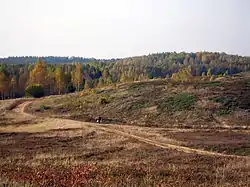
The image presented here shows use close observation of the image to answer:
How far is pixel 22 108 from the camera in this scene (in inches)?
3078

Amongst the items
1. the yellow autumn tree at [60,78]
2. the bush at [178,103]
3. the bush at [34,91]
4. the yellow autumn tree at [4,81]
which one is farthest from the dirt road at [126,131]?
the yellow autumn tree at [60,78]

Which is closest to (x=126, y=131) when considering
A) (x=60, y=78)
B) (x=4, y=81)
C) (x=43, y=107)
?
(x=43, y=107)

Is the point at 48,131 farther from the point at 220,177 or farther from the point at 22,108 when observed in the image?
the point at 220,177

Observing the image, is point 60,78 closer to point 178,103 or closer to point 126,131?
point 178,103

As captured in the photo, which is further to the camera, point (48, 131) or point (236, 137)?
point (48, 131)

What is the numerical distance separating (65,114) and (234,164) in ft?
159

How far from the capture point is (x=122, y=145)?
3638cm

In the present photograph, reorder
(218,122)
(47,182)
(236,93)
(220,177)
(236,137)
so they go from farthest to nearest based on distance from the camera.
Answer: (236,93), (218,122), (236,137), (220,177), (47,182)

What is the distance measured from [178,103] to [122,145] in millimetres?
31888

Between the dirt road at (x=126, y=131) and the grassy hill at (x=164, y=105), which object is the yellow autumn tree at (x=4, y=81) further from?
the dirt road at (x=126, y=131)

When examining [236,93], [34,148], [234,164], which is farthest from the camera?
[236,93]

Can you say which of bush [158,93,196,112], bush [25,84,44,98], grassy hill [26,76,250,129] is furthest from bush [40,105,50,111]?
bush [25,84,44,98]

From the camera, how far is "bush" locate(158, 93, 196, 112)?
64.6 meters

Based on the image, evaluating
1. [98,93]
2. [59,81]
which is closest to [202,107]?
[98,93]
